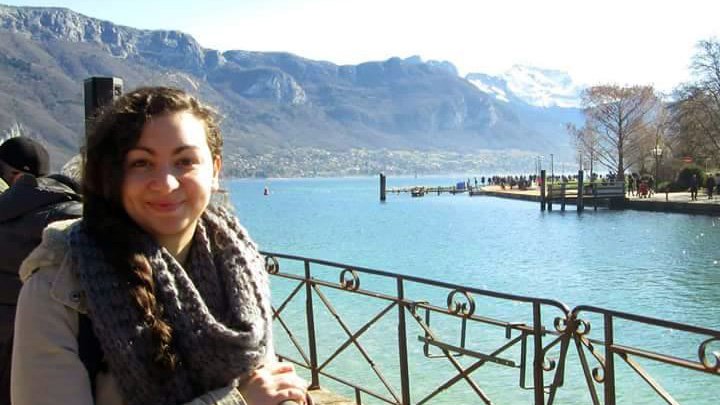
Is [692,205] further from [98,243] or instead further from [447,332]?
[98,243]

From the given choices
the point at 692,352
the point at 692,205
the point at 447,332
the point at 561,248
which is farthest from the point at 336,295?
the point at 692,205

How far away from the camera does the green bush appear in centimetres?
5191

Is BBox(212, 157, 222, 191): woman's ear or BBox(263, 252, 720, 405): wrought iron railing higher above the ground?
BBox(212, 157, 222, 191): woman's ear

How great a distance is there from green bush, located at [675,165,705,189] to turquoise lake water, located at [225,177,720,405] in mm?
5224

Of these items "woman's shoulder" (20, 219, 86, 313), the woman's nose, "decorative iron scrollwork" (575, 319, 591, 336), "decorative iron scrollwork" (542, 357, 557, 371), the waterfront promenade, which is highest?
the woman's nose

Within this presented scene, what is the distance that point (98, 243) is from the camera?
4.70 feet

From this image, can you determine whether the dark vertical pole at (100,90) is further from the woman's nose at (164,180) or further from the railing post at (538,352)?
the woman's nose at (164,180)

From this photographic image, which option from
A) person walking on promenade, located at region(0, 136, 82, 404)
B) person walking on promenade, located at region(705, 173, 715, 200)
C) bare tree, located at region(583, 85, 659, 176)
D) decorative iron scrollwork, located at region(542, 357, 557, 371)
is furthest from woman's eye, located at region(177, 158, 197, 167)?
bare tree, located at region(583, 85, 659, 176)

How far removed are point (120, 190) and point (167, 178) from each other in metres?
0.10

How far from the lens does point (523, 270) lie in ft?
97.6

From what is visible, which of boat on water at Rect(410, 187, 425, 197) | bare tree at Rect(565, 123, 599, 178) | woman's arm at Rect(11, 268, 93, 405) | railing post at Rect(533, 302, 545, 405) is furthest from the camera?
boat on water at Rect(410, 187, 425, 197)

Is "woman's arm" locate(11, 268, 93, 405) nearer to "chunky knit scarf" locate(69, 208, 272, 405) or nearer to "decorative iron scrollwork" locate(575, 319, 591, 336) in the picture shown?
"chunky knit scarf" locate(69, 208, 272, 405)

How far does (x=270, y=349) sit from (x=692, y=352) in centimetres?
1499

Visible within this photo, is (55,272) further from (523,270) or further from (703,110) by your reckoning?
(703,110)
